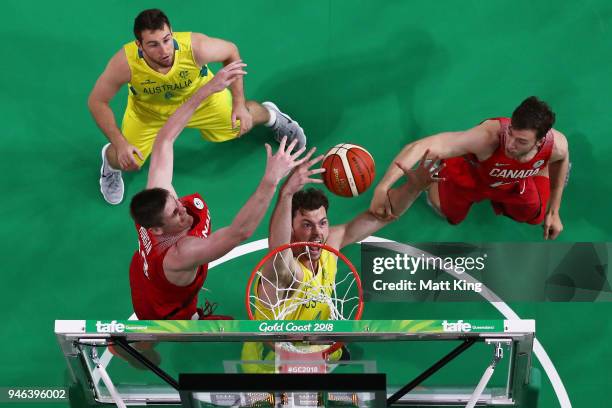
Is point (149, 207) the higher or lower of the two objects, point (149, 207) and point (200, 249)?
the higher

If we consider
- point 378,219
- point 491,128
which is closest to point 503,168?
point 491,128

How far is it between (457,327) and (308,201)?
2.14 metres

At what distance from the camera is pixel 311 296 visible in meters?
7.11

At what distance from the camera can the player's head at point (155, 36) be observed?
7.88m

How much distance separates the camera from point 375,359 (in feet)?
18.7

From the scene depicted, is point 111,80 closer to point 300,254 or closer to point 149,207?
point 300,254

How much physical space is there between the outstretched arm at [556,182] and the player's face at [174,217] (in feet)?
9.62

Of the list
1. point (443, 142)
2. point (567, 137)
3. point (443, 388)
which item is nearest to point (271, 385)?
point (443, 388)

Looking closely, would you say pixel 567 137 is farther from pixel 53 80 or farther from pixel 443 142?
pixel 53 80

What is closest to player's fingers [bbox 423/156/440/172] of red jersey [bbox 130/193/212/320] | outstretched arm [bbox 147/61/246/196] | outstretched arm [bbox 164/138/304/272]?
outstretched arm [bbox 147/61/246/196]

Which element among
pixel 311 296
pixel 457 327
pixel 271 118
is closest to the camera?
pixel 457 327

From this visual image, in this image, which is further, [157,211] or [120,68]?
[120,68]

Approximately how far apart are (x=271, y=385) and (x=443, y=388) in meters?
1.09

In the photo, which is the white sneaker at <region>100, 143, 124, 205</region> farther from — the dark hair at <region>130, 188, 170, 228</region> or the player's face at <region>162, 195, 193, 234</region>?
the dark hair at <region>130, 188, 170, 228</region>
